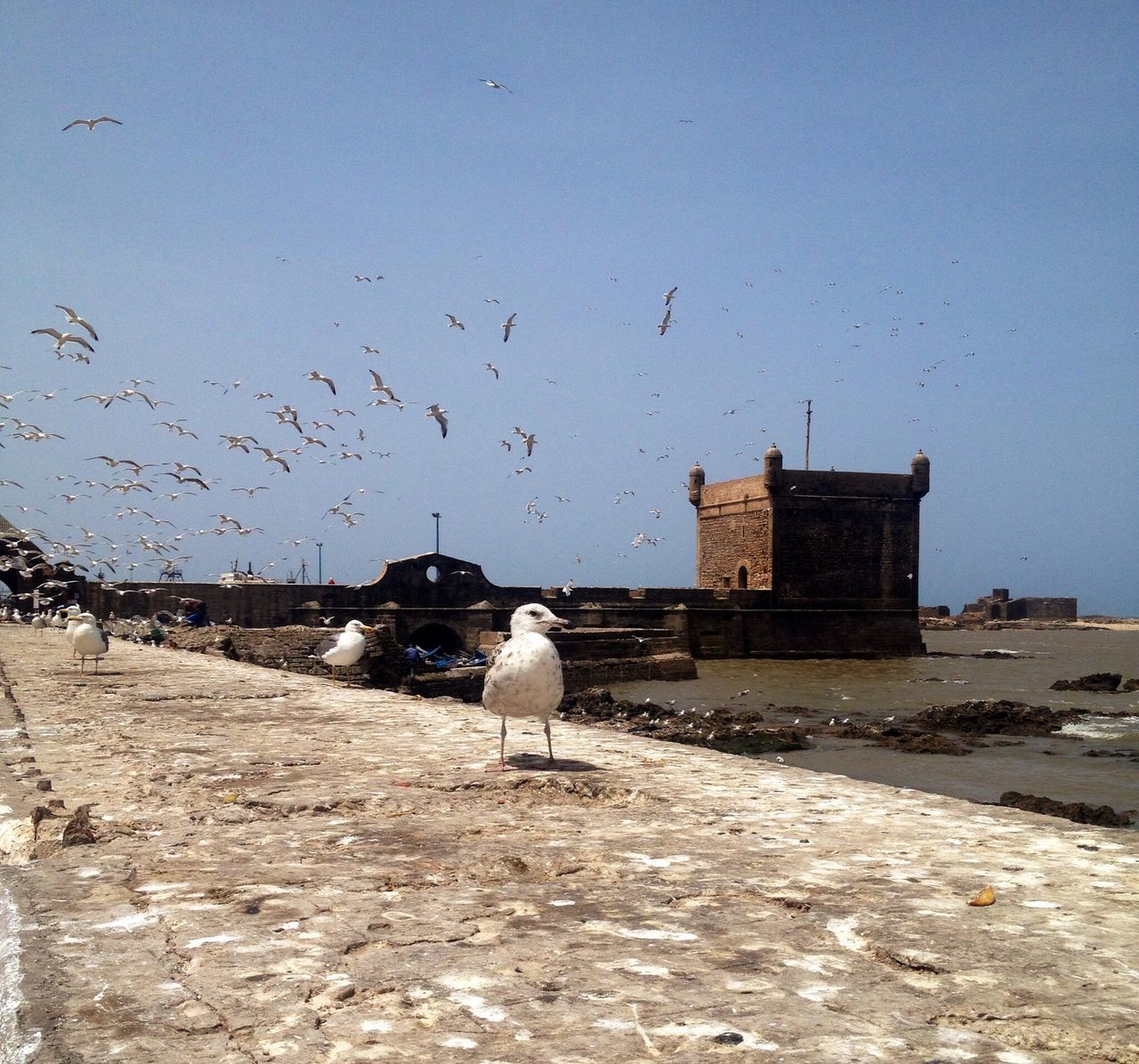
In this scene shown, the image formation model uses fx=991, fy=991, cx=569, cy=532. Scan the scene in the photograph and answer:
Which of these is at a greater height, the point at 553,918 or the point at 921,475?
the point at 921,475

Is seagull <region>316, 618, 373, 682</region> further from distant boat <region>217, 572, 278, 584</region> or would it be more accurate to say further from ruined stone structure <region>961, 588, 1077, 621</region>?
ruined stone structure <region>961, 588, 1077, 621</region>

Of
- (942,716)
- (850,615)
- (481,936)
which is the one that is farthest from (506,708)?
(850,615)

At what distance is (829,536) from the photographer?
132 ft

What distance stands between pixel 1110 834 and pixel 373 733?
4432mm

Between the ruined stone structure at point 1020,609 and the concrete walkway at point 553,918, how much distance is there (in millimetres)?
78824

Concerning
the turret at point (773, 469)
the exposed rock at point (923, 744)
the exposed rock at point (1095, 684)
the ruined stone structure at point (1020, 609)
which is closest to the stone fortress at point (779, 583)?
the turret at point (773, 469)

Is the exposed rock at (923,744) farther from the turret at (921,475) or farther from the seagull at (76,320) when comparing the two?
the turret at (921,475)

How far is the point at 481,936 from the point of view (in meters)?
2.60

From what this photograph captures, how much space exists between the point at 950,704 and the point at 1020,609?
6020 cm

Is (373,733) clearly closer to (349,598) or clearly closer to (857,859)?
(857,859)

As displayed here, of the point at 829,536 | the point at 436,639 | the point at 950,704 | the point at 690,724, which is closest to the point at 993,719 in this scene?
the point at 950,704

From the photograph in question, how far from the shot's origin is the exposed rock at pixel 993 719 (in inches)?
769

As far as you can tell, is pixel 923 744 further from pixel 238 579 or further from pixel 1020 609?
pixel 1020 609

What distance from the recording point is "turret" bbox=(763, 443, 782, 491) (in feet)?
130
